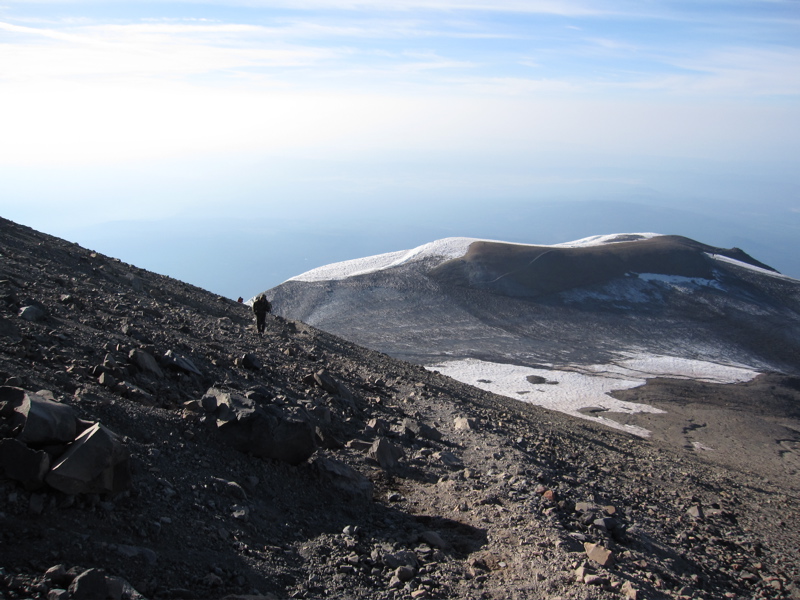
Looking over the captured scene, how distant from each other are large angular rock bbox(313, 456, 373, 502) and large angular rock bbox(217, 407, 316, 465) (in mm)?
326

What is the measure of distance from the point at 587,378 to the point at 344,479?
27.5 m

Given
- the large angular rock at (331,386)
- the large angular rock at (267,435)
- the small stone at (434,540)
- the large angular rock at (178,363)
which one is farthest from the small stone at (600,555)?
the large angular rock at (178,363)

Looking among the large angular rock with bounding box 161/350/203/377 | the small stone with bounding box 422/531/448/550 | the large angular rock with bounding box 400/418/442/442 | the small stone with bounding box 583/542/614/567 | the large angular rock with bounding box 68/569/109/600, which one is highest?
the large angular rock with bounding box 161/350/203/377

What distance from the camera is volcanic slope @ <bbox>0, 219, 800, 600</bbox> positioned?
5379mm

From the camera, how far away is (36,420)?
18.1 feet

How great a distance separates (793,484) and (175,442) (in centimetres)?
1739

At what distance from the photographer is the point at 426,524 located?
26.1 ft

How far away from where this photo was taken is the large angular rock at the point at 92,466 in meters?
5.39

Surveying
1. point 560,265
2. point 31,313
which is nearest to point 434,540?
point 31,313

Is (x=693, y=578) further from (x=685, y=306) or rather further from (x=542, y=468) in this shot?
(x=685, y=306)

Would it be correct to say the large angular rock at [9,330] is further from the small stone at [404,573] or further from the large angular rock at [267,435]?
the small stone at [404,573]

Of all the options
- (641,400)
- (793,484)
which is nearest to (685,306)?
(641,400)

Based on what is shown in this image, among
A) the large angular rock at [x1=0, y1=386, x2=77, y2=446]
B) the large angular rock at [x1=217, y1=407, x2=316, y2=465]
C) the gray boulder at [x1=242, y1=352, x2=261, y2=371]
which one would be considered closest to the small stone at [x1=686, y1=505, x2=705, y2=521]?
the large angular rock at [x1=217, y1=407, x2=316, y2=465]

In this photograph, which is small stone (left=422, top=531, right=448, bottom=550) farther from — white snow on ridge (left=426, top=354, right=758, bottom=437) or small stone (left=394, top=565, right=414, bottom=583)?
white snow on ridge (left=426, top=354, right=758, bottom=437)
